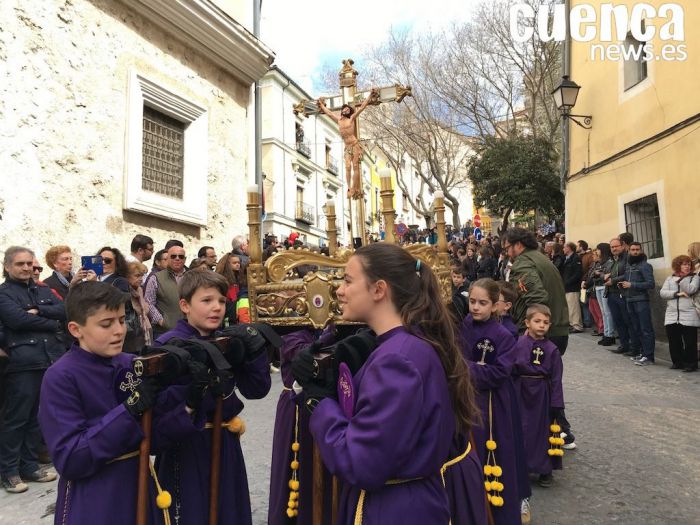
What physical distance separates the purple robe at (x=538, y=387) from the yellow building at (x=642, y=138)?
6050 mm

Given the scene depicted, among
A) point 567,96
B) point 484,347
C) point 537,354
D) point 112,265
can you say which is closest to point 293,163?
point 567,96

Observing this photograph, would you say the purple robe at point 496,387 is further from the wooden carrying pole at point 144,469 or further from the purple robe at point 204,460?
the wooden carrying pole at point 144,469

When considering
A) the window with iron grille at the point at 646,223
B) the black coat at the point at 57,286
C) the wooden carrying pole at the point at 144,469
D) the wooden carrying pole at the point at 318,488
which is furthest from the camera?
the window with iron grille at the point at 646,223

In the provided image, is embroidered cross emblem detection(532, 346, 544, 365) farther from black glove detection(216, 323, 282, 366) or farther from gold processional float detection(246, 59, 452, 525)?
black glove detection(216, 323, 282, 366)

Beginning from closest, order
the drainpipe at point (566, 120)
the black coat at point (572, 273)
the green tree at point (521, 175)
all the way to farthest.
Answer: the black coat at point (572, 273), the drainpipe at point (566, 120), the green tree at point (521, 175)

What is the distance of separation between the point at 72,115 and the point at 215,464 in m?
5.77

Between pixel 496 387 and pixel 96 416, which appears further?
pixel 496 387

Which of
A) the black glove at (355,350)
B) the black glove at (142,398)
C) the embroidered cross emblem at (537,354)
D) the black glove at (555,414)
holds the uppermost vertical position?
the black glove at (355,350)

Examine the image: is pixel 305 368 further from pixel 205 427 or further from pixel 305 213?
pixel 305 213

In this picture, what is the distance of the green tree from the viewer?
17406 mm

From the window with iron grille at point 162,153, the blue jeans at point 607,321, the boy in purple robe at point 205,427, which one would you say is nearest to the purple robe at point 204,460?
the boy in purple robe at point 205,427

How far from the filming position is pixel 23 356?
14.1 feet

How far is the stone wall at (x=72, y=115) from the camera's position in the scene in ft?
19.7

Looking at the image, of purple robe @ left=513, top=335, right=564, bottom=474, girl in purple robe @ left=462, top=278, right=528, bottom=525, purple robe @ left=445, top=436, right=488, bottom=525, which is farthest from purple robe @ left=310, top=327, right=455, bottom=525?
purple robe @ left=513, top=335, right=564, bottom=474
